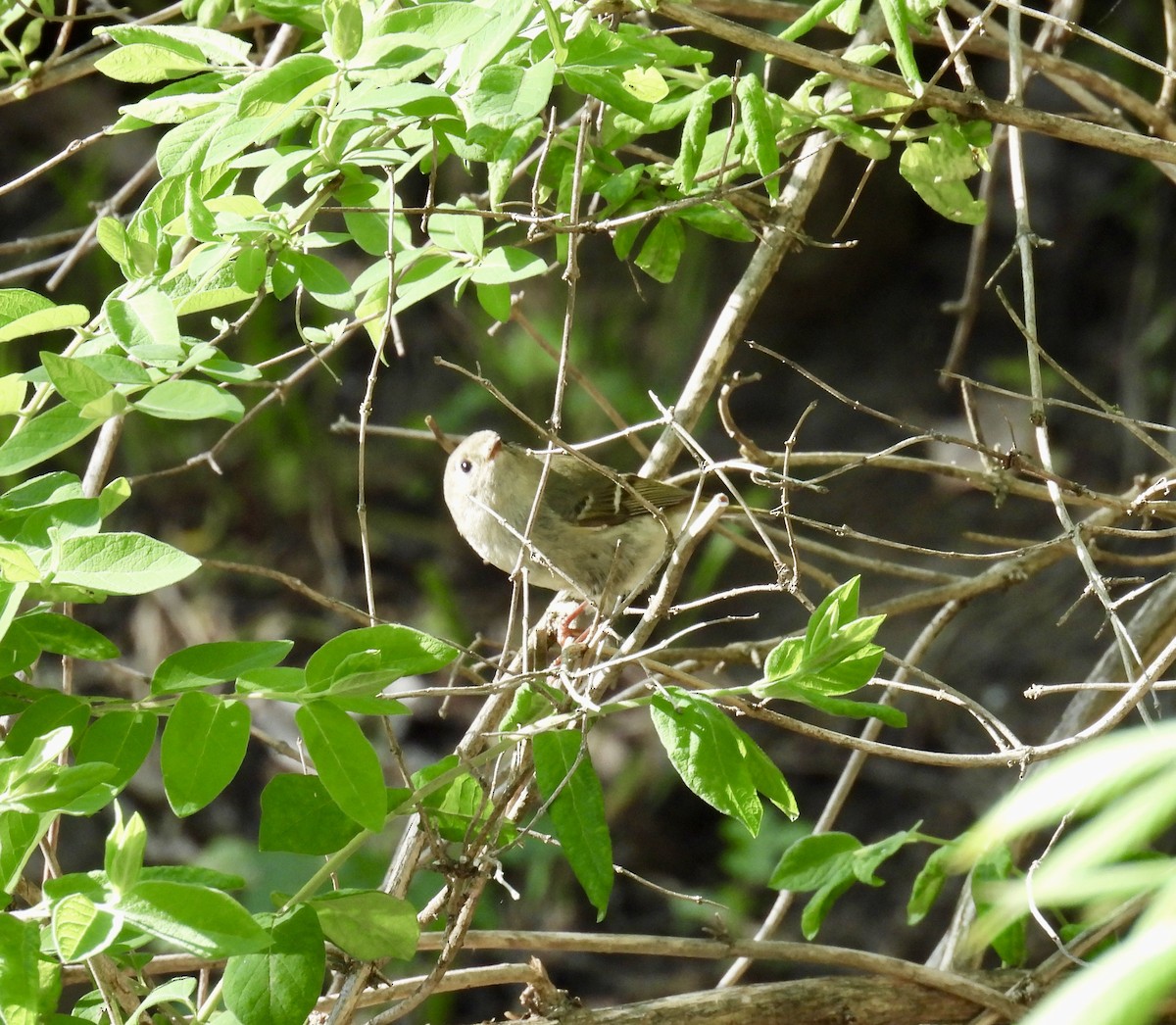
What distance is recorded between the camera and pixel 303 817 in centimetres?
188

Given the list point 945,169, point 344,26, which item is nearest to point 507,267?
point 344,26

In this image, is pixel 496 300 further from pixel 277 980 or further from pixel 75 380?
pixel 277 980

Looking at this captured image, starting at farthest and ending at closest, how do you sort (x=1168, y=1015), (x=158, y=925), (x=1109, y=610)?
(x=1168, y=1015)
(x=1109, y=610)
(x=158, y=925)

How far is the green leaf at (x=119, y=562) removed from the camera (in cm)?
151

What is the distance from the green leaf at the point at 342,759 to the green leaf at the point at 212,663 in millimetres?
98

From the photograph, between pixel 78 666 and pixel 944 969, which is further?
pixel 78 666

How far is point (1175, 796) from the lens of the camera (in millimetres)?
555

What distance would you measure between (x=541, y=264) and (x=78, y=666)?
5.68 metres

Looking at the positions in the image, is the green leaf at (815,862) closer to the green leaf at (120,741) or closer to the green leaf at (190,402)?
the green leaf at (120,741)

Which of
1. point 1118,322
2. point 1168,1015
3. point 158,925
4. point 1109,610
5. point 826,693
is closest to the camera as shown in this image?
point 158,925

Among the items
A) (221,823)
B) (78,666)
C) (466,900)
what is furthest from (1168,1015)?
(78,666)

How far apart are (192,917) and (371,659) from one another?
0.38 m

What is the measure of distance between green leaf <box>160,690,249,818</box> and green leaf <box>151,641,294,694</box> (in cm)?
2

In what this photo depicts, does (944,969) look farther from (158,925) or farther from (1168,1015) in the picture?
(158,925)
